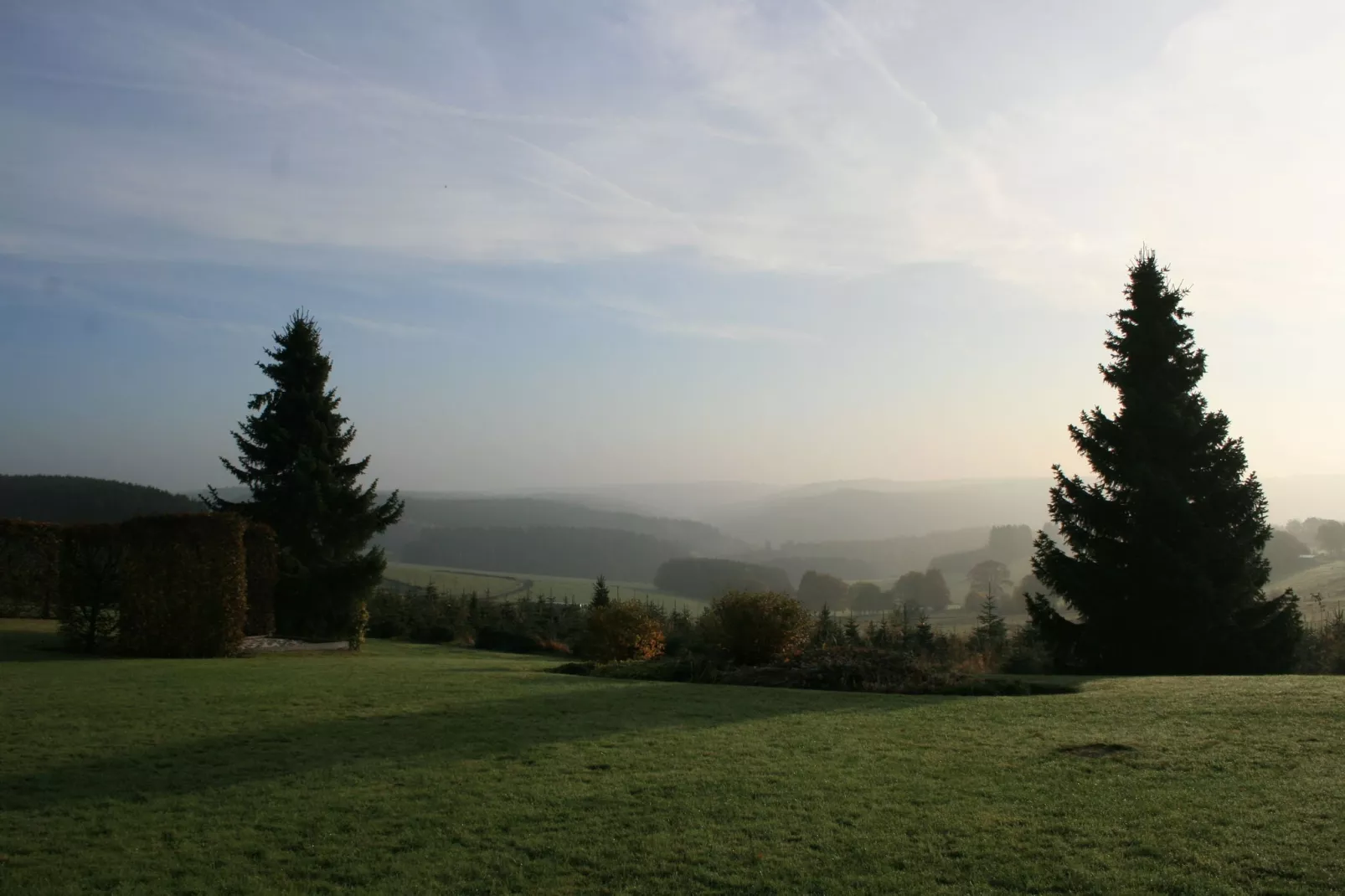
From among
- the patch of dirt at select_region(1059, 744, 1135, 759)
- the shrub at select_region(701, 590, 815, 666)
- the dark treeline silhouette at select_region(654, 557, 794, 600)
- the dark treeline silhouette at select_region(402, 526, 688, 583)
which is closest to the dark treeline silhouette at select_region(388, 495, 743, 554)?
the dark treeline silhouette at select_region(402, 526, 688, 583)

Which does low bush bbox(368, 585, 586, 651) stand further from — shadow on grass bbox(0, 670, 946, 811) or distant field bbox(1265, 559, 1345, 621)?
distant field bbox(1265, 559, 1345, 621)

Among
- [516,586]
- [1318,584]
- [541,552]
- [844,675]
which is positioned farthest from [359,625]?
[541,552]

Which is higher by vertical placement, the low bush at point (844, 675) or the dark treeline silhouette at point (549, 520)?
the dark treeline silhouette at point (549, 520)

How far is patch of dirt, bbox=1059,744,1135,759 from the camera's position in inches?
307

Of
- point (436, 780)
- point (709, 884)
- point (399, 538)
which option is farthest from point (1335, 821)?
point (399, 538)

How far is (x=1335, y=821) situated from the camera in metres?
5.57

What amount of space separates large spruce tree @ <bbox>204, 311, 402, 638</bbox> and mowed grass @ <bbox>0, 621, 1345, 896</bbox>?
49.9 ft

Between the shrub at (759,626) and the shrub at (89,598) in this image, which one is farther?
the shrub at (89,598)

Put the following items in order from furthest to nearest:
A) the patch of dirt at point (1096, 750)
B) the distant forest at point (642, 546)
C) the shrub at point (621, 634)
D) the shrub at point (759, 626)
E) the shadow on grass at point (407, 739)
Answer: the distant forest at point (642, 546) → the shrub at point (621, 634) → the shrub at point (759, 626) → the patch of dirt at point (1096, 750) → the shadow on grass at point (407, 739)

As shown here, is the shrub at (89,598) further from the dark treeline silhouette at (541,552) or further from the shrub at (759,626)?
the dark treeline silhouette at (541,552)

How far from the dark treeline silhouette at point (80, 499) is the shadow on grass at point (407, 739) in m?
38.1

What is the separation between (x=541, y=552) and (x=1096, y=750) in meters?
105

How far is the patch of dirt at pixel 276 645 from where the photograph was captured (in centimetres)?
1936

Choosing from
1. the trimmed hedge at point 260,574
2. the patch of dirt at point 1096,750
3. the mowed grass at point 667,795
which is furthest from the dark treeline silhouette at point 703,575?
the patch of dirt at point 1096,750
